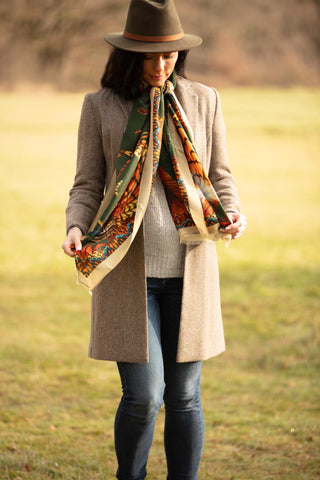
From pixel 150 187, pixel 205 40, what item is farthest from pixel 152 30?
pixel 205 40

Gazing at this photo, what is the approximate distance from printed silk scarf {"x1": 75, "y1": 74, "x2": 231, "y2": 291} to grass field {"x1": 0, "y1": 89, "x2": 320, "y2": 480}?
1.17 metres

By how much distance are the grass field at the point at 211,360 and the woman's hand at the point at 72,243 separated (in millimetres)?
1170

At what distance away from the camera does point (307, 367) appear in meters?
4.82

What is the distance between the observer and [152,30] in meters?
2.37

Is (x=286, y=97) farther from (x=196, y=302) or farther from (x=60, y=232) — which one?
(x=196, y=302)

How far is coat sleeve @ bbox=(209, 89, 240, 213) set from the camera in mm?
2559

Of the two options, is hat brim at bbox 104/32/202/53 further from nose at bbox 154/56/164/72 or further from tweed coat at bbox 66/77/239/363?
tweed coat at bbox 66/77/239/363

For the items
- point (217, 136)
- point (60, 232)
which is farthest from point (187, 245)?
point (60, 232)

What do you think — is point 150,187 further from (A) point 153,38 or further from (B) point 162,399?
(B) point 162,399

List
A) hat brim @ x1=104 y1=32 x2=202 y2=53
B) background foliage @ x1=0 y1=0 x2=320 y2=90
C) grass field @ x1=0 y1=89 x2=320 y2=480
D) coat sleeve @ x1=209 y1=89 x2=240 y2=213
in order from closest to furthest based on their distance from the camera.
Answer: hat brim @ x1=104 y1=32 x2=202 y2=53
coat sleeve @ x1=209 y1=89 x2=240 y2=213
grass field @ x1=0 y1=89 x2=320 y2=480
background foliage @ x1=0 y1=0 x2=320 y2=90

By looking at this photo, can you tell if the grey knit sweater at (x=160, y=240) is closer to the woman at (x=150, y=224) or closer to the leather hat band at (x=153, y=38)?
the woman at (x=150, y=224)

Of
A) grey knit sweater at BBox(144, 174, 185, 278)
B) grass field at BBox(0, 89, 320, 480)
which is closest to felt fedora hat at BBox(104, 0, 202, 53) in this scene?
grey knit sweater at BBox(144, 174, 185, 278)

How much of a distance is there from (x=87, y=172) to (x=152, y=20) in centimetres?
55

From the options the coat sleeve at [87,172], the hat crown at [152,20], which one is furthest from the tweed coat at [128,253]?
the hat crown at [152,20]
